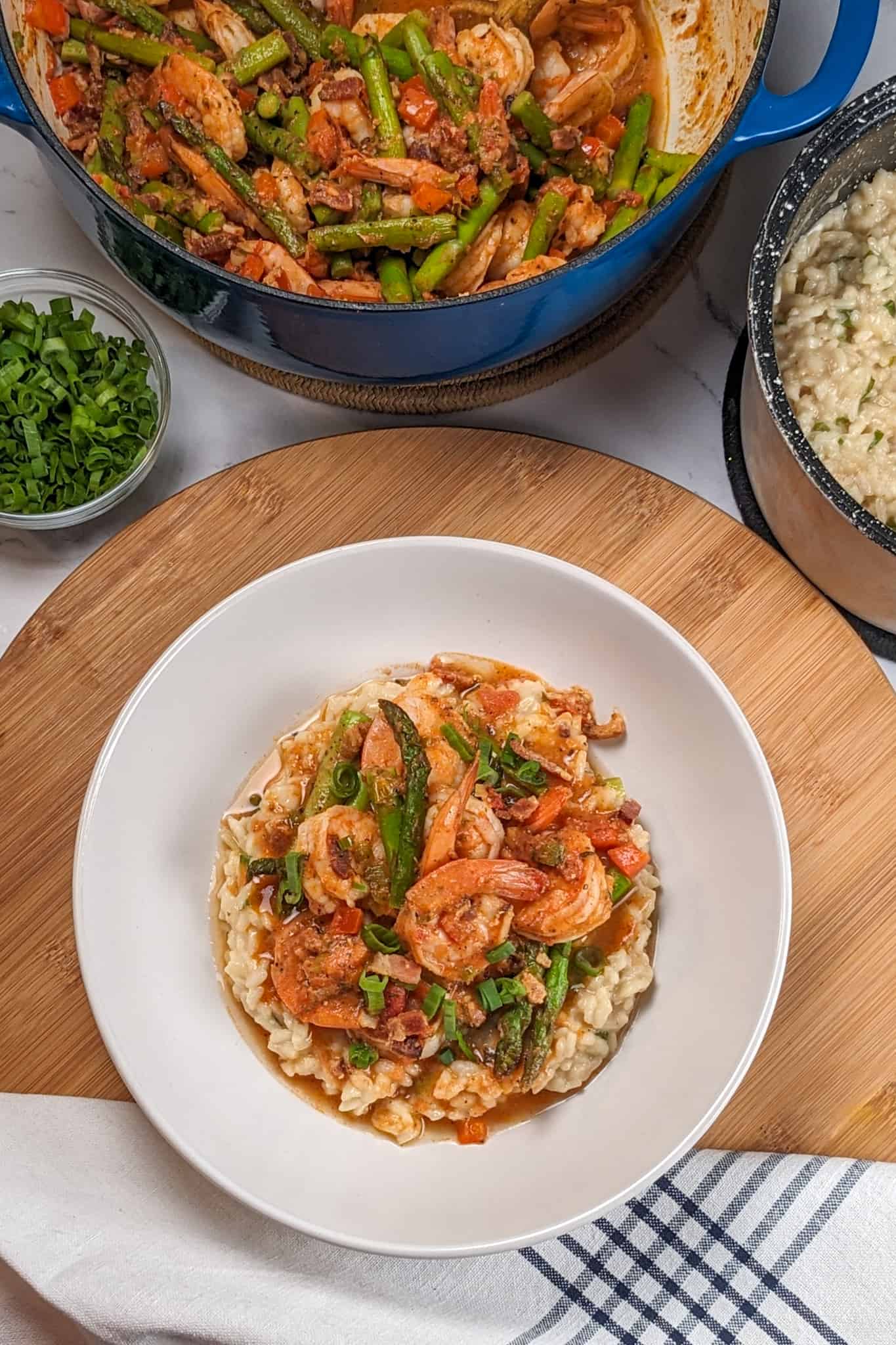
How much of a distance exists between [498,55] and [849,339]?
3.46 ft

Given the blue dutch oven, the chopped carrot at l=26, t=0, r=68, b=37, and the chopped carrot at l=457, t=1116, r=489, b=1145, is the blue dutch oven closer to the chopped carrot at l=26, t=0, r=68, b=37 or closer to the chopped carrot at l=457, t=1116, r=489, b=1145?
the chopped carrot at l=26, t=0, r=68, b=37

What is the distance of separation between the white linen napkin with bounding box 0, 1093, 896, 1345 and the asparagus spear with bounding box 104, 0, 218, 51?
2.54 meters

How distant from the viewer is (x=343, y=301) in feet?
8.01

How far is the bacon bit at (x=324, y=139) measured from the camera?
9.27 feet

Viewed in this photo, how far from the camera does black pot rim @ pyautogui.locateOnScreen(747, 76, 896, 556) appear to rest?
99.2 inches

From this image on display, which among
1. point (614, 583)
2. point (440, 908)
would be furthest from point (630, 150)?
point (440, 908)

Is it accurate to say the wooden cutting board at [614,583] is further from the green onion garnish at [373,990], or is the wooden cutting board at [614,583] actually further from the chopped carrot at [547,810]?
the green onion garnish at [373,990]

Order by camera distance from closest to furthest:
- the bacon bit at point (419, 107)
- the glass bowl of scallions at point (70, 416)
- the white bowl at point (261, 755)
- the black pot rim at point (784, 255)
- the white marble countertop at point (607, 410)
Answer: the black pot rim at point (784, 255) → the white bowl at point (261, 755) → the bacon bit at point (419, 107) → the glass bowl of scallions at point (70, 416) → the white marble countertop at point (607, 410)

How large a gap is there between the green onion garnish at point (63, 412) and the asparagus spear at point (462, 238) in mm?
807

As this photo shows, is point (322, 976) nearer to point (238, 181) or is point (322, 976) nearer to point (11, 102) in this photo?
point (238, 181)

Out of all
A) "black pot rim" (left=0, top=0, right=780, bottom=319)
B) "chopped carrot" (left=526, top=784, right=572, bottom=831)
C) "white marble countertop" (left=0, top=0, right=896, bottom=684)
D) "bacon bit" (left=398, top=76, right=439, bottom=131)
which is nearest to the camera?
"black pot rim" (left=0, top=0, right=780, bottom=319)

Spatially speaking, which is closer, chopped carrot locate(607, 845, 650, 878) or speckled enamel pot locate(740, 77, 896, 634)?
speckled enamel pot locate(740, 77, 896, 634)

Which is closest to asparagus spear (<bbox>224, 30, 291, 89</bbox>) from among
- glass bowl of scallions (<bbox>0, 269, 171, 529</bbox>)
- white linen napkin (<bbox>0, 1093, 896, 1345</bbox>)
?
glass bowl of scallions (<bbox>0, 269, 171, 529</bbox>)

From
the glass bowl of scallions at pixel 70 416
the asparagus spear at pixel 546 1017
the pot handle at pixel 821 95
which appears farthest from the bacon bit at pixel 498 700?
the pot handle at pixel 821 95
